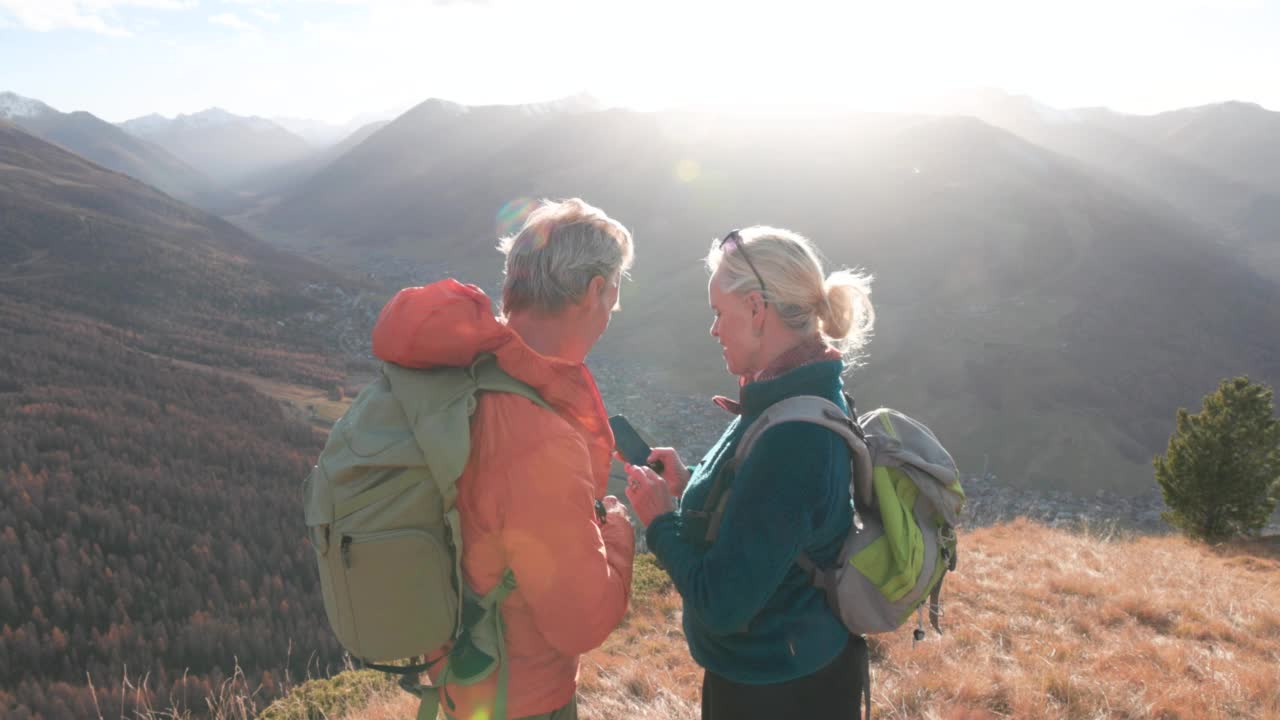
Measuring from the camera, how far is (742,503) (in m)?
1.84

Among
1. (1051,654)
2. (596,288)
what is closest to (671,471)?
(596,288)

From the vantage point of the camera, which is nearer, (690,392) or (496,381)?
(496,381)

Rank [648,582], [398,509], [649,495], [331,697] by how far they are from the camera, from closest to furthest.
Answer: [398,509] < [649,495] < [331,697] < [648,582]

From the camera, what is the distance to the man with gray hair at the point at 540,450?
173 cm

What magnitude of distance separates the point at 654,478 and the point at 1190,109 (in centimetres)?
21441

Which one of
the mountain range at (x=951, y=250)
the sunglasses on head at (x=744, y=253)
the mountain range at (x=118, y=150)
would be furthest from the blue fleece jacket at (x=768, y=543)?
the mountain range at (x=118, y=150)

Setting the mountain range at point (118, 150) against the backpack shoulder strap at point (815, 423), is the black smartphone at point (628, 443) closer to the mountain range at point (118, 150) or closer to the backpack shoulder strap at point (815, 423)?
the backpack shoulder strap at point (815, 423)

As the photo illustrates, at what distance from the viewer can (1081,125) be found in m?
165

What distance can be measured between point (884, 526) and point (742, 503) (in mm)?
486

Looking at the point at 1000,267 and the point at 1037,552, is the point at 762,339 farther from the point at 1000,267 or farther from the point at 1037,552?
the point at 1000,267

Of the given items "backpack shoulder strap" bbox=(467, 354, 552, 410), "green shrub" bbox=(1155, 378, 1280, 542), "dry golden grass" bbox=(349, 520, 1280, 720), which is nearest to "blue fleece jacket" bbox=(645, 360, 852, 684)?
"backpack shoulder strap" bbox=(467, 354, 552, 410)

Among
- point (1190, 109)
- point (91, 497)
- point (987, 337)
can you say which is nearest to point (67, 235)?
point (91, 497)

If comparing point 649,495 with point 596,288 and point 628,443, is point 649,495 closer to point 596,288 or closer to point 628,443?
point 628,443

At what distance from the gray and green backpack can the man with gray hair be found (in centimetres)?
44
